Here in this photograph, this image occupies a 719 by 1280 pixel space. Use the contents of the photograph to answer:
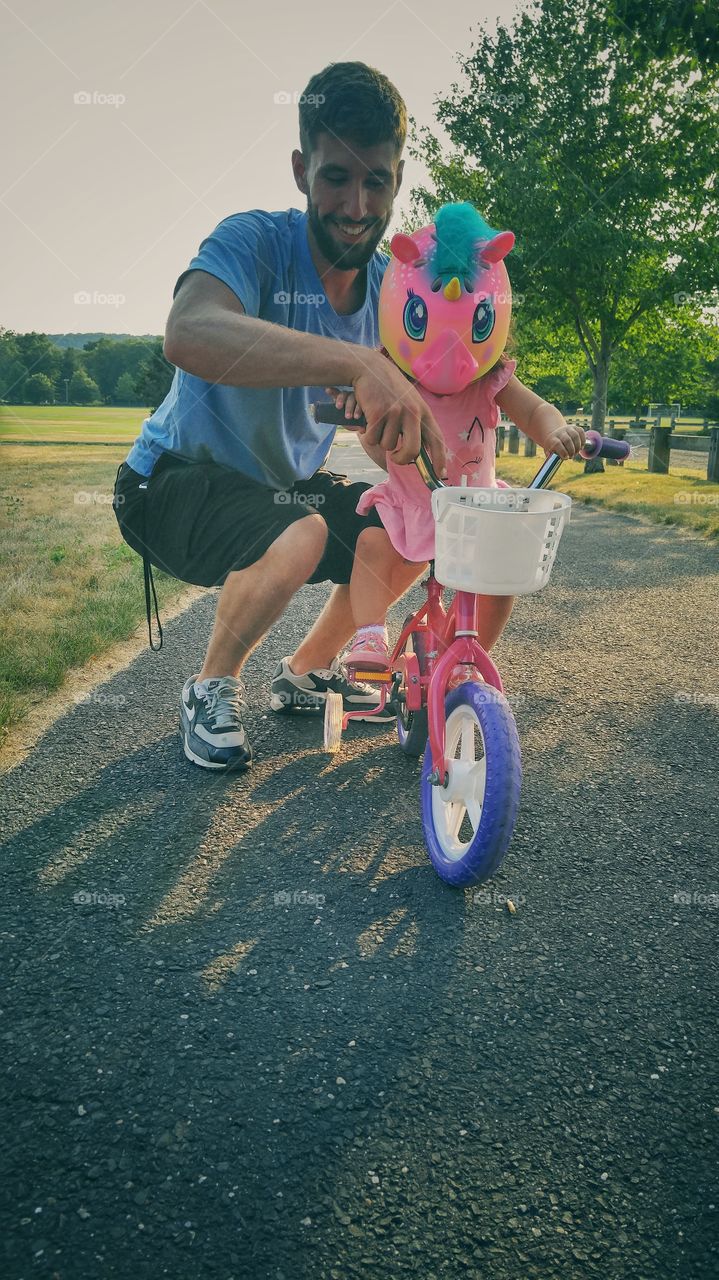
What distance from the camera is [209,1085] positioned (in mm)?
1713

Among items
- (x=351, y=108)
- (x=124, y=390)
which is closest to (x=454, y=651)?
(x=351, y=108)

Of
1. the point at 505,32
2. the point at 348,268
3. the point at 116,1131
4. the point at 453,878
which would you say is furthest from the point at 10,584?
the point at 505,32

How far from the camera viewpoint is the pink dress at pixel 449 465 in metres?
2.77

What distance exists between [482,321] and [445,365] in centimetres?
16

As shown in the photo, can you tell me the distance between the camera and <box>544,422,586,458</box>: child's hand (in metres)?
2.43

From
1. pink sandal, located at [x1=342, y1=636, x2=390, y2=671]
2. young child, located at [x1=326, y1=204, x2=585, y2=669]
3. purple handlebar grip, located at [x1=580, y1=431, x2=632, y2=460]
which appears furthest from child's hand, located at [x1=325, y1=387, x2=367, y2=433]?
pink sandal, located at [x1=342, y1=636, x2=390, y2=671]

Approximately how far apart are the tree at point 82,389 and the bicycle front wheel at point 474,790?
74220mm

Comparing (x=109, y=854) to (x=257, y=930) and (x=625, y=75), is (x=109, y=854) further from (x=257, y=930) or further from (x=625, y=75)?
(x=625, y=75)

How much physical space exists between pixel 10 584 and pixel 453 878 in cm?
485

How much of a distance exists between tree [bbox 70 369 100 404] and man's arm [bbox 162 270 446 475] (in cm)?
7360

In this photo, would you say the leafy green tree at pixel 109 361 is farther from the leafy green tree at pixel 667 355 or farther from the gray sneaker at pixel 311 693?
the gray sneaker at pixel 311 693

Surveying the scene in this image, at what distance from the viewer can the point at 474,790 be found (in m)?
2.38

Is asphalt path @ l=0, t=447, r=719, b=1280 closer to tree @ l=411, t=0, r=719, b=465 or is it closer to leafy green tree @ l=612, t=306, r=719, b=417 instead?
tree @ l=411, t=0, r=719, b=465

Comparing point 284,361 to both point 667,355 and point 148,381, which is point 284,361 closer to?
point 667,355
